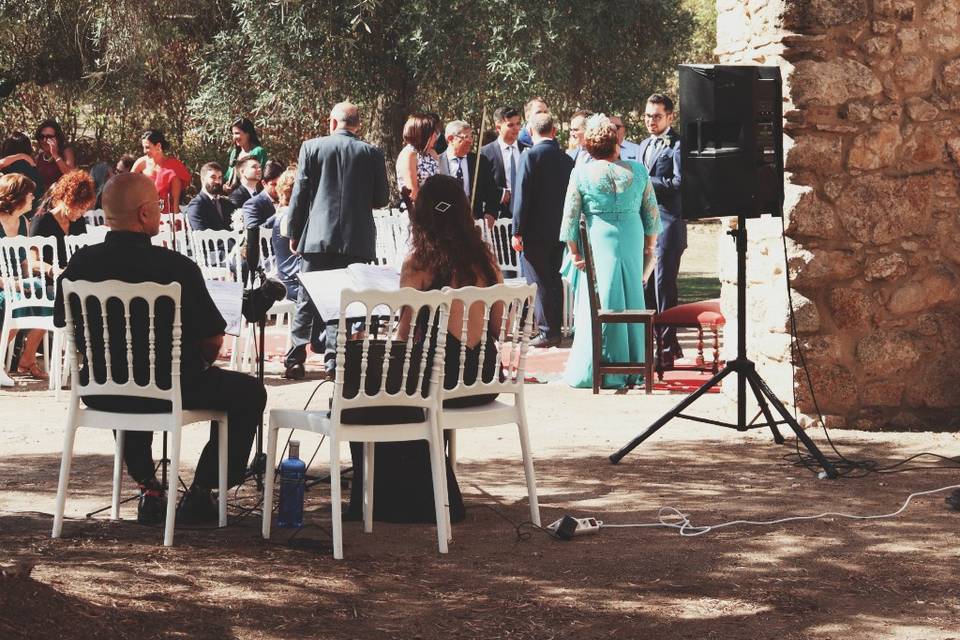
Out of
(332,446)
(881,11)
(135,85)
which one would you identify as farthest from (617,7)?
(332,446)

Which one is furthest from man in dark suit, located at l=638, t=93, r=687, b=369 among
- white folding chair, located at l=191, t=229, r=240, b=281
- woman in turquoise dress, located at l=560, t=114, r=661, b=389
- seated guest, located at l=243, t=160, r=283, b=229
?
white folding chair, located at l=191, t=229, r=240, b=281

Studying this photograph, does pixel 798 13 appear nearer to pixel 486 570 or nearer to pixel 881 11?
pixel 881 11

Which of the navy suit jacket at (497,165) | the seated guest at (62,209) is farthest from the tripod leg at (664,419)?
the navy suit jacket at (497,165)

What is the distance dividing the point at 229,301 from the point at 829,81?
363 centimetres

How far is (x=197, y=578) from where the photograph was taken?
4.80 metres

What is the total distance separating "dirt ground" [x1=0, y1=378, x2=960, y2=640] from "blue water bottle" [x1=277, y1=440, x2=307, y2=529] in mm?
72

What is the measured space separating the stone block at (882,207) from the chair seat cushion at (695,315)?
4.70ft

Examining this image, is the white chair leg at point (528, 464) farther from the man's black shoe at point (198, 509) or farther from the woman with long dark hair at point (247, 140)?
the woman with long dark hair at point (247, 140)

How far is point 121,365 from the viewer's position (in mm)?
5391

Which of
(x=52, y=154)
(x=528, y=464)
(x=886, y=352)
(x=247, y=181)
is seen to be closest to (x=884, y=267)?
(x=886, y=352)

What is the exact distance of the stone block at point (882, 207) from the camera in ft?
25.4

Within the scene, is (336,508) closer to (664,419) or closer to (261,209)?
(664,419)

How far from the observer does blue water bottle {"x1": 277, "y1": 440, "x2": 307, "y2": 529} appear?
5.50 m

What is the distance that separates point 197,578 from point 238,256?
555 cm
